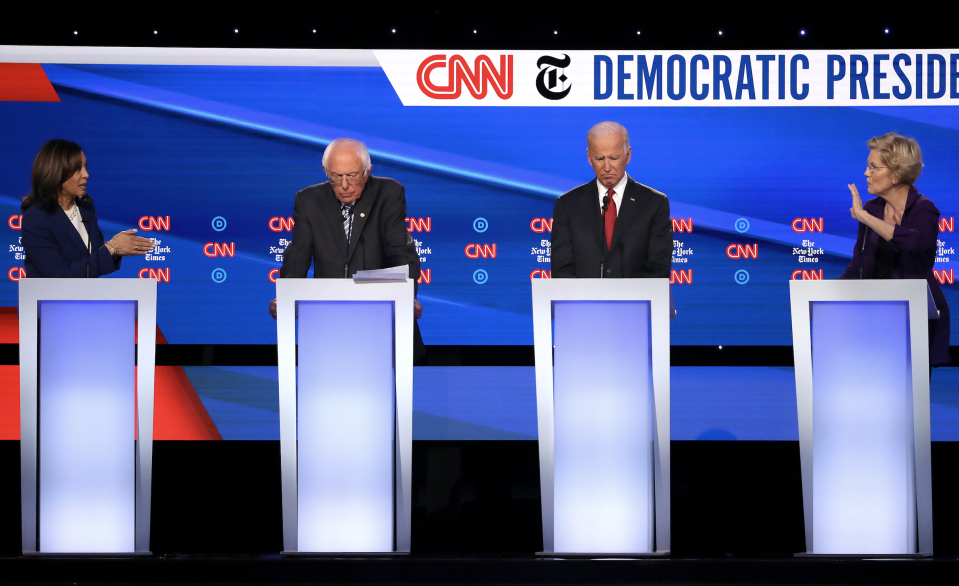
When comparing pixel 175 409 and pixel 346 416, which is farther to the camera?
pixel 175 409

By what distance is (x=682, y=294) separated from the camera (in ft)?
14.9

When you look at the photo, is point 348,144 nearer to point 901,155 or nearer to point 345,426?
point 345,426

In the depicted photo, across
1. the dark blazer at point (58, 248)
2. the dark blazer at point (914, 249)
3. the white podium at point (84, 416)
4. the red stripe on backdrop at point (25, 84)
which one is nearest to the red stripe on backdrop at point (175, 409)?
the red stripe on backdrop at point (25, 84)

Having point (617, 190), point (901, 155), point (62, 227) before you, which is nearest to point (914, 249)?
point (901, 155)

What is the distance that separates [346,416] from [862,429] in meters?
1.48

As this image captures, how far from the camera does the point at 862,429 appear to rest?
228 cm

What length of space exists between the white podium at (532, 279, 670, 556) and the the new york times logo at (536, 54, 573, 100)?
2.57 meters

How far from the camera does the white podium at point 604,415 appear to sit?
2.25 meters

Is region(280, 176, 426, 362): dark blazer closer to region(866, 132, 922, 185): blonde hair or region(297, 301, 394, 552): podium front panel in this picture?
region(297, 301, 394, 552): podium front panel

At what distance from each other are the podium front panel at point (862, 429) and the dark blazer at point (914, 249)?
1038 mm

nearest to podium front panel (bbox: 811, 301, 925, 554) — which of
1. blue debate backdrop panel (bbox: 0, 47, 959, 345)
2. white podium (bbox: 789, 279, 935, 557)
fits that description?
white podium (bbox: 789, 279, 935, 557)

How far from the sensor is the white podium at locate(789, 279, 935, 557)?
2.25 m

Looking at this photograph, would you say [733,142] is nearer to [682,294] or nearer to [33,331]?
[682,294]

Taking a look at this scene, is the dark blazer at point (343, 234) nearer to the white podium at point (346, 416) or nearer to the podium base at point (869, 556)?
the white podium at point (346, 416)
